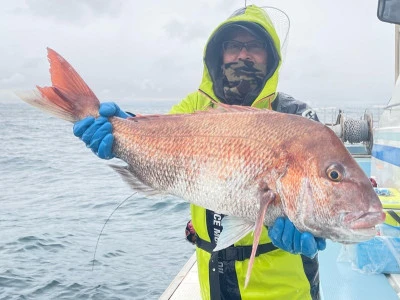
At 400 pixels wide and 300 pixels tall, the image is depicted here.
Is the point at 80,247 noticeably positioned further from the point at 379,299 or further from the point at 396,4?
the point at 396,4

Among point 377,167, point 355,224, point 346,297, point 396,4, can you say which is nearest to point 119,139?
point 355,224

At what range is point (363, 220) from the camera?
6.27ft

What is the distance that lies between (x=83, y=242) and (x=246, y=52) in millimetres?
6669

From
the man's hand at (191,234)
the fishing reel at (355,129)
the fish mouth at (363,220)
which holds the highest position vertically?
the fish mouth at (363,220)

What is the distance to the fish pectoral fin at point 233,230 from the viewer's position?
2.16m

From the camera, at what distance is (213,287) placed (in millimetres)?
2783

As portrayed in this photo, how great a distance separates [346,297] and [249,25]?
2.39m

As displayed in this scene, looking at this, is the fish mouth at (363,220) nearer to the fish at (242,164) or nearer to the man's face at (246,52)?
the fish at (242,164)

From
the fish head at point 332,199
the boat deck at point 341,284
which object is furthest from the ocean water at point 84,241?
the fish head at point 332,199

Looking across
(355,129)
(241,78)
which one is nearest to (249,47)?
(241,78)

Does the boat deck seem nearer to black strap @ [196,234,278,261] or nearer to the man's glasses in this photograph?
black strap @ [196,234,278,261]

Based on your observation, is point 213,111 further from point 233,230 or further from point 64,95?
point 64,95

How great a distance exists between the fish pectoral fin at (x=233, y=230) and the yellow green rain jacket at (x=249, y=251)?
441 mm

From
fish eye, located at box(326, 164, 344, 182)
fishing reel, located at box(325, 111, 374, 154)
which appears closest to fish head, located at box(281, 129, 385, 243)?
fish eye, located at box(326, 164, 344, 182)
